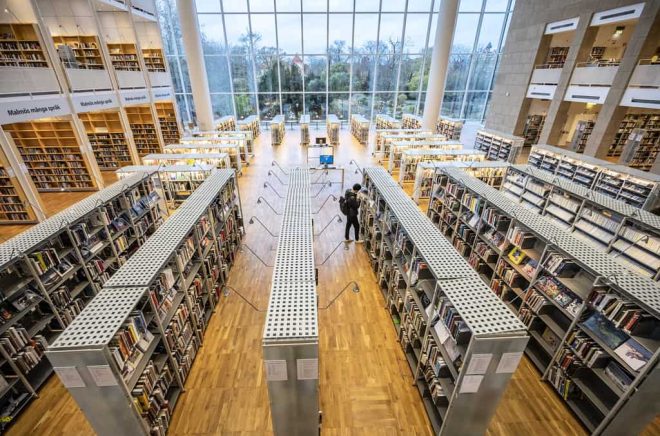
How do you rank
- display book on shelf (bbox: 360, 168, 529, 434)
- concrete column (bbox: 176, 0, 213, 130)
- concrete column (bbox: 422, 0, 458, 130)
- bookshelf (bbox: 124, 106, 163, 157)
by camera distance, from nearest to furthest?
display book on shelf (bbox: 360, 168, 529, 434), bookshelf (bbox: 124, 106, 163, 157), concrete column (bbox: 176, 0, 213, 130), concrete column (bbox: 422, 0, 458, 130)

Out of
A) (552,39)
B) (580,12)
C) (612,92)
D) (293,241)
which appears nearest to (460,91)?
(552,39)

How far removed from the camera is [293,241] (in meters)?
4.10

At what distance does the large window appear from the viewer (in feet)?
60.2

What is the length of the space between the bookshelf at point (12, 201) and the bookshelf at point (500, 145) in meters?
19.0

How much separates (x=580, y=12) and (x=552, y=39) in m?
2.54

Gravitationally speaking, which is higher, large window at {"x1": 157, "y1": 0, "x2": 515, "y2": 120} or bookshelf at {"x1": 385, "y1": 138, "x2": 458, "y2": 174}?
large window at {"x1": 157, "y1": 0, "x2": 515, "y2": 120}

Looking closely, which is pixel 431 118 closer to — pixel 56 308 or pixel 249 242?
pixel 249 242

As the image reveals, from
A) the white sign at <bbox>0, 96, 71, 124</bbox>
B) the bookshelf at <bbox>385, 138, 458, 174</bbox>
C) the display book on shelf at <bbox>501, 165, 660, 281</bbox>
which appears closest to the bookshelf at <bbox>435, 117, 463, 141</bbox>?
the bookshelf at <bbox>385, 138, 458, 174</bbox>

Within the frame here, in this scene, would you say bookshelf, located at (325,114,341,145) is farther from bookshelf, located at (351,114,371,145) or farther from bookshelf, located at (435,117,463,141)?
bookshelf, located at (435,117,463,141)

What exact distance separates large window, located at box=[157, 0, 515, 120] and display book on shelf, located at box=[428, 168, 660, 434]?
58.7ft

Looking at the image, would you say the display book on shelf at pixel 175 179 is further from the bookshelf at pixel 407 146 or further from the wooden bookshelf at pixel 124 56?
the wooden bookshelf at pixel 124 56

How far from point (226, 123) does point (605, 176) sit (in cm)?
1948

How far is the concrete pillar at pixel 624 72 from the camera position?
1002 cm

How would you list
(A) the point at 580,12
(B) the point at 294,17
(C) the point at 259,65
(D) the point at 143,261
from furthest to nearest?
(C) the point at 259,65 → (B) the point at 294,17 → (A) the point at 580,12 → (D) the point at 143,261
